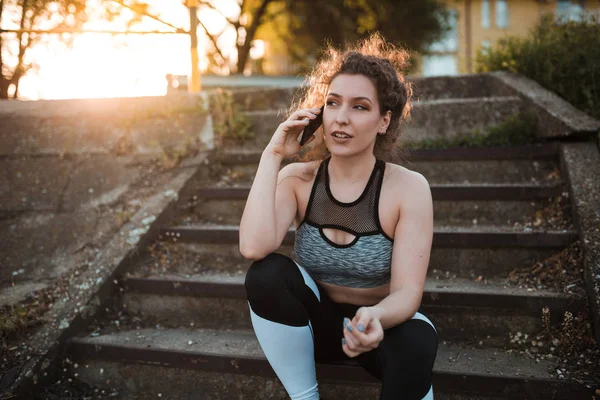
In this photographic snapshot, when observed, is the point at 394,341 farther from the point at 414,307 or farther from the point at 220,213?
the point at 220,213

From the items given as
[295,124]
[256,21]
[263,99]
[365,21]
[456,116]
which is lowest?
[295,124]

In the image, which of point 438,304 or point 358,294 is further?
point 438,304

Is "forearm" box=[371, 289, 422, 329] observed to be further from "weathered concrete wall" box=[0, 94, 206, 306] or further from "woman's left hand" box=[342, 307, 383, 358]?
"weathered concrete wall" box=[0, 94, 206, 306]

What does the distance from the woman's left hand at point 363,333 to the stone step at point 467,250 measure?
122 centimetres

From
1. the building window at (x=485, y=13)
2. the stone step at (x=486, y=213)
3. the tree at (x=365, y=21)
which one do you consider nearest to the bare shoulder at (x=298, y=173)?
the stone step at (x=486, y=213)

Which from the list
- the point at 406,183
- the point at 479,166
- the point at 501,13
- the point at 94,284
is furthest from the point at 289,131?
the point at 501,13

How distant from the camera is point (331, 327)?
6.66ft

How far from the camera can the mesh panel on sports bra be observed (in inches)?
79.7

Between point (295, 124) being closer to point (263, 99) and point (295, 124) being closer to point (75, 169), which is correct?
point (75, 169)

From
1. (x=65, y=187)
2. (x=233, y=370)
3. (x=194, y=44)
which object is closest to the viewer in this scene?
(x=233, y=370)

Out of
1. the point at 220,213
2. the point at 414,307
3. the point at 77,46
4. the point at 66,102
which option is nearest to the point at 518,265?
the point at 414,307

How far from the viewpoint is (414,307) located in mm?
1800

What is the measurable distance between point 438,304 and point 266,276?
0.97 meters

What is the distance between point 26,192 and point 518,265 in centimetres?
310
